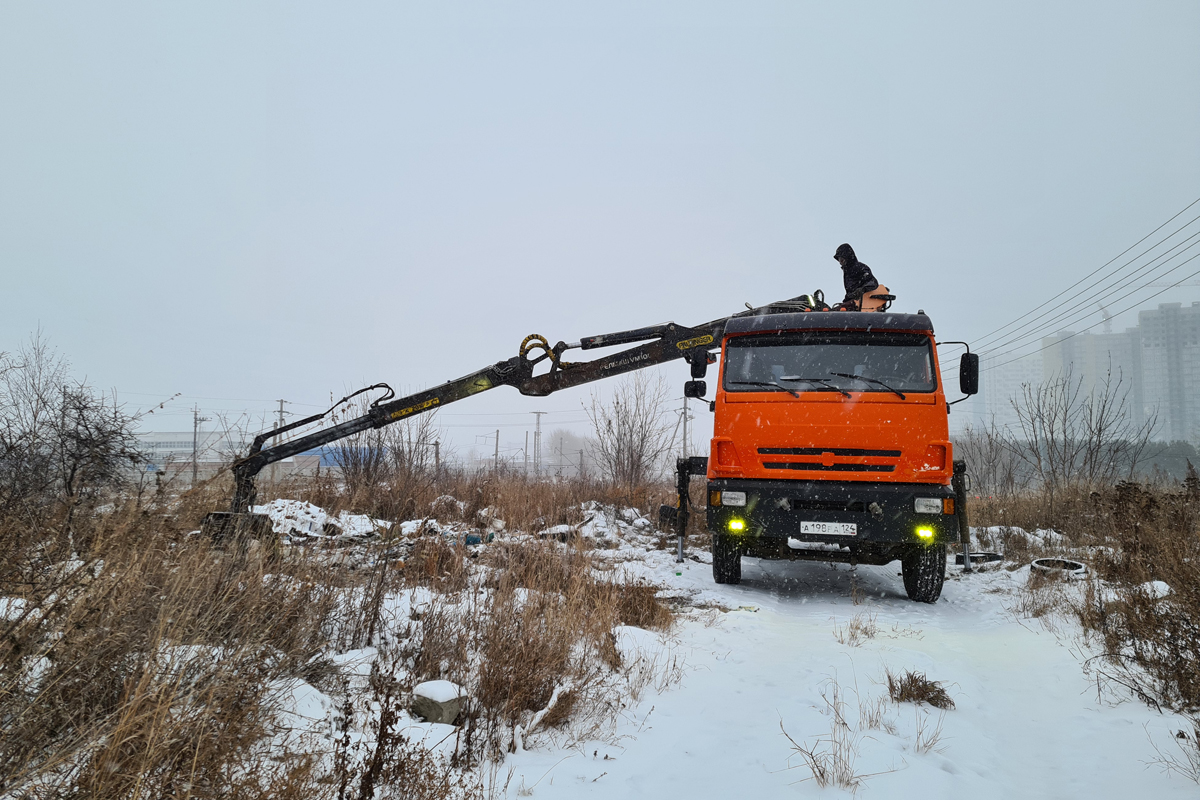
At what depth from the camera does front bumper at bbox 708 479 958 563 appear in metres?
5.52

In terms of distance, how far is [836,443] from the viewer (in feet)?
18.8

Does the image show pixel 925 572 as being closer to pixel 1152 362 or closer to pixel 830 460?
pixel 830 460

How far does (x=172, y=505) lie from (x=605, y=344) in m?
4.40

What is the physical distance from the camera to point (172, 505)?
414 cm

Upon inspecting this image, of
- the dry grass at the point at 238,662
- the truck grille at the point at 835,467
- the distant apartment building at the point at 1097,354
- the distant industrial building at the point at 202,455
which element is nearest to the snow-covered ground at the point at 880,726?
the dry grass at the point at 238,662

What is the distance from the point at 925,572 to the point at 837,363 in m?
2.28

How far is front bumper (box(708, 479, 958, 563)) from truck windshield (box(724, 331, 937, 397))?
3.10ft

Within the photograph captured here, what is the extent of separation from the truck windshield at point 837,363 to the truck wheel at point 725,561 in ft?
5.54

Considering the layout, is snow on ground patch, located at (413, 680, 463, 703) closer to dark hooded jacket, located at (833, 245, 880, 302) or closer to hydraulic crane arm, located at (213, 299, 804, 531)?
hydraulic crane arm, located at (213, 299, 804, 531)

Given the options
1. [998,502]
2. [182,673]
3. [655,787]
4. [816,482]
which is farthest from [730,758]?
[998,502]

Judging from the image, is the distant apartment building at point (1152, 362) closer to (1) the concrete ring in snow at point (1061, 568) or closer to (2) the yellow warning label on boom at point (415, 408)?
(1) the concrete ring in snow at point (1061, 568)

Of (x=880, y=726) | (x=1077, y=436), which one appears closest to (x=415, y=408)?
(x=880, y=726)

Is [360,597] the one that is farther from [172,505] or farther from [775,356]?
[775,356]

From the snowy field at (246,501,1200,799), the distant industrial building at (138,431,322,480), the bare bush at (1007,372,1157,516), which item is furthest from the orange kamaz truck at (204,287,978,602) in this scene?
the bare bush at (1007,372,1157,516)
